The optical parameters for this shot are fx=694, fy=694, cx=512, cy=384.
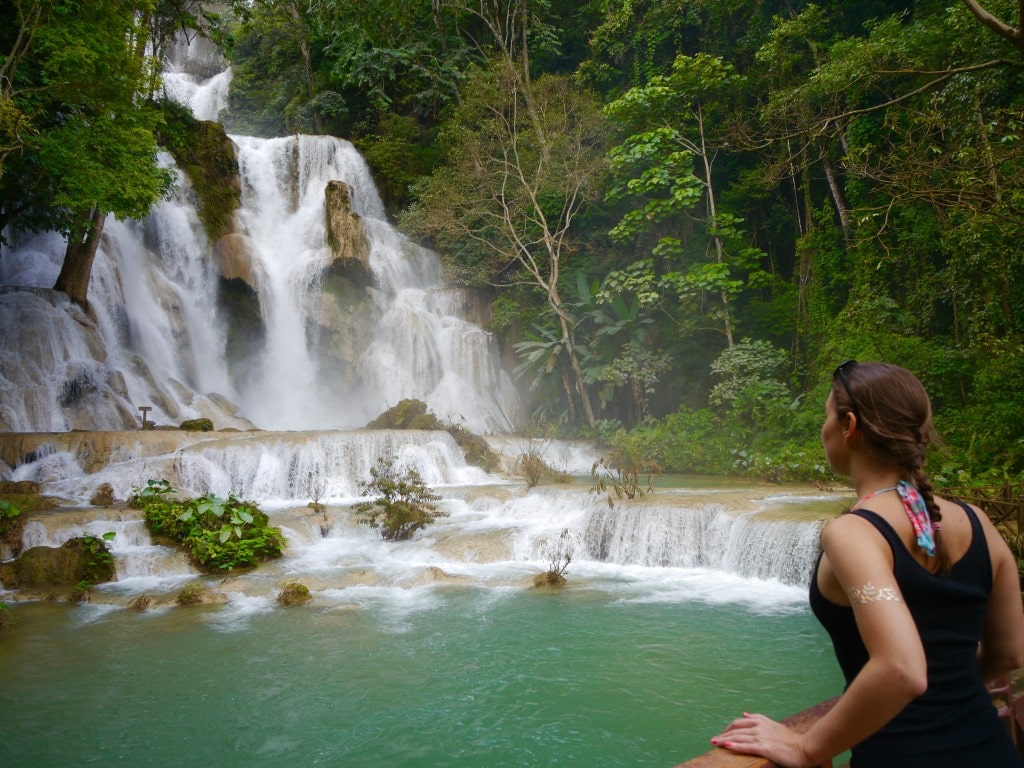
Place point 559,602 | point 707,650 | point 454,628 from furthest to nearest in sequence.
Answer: point 559,602 < point 454,628 < point 707,650

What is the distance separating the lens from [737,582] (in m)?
Result: 8.66

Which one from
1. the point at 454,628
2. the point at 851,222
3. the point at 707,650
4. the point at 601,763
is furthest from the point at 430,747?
the point at 851,222

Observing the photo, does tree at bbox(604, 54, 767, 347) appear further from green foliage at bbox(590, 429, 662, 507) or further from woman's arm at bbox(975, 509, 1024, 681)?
woman's arm at bbox(975, 509, 1024, 681)

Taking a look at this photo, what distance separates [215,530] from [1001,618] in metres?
9.64

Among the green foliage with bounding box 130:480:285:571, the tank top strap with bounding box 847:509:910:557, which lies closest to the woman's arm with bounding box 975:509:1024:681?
the tank top strap with bounding box 847:509:910:557

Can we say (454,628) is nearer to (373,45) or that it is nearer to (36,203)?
(36,203)

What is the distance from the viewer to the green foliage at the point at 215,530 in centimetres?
914

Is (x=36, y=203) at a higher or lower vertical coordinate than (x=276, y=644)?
higher

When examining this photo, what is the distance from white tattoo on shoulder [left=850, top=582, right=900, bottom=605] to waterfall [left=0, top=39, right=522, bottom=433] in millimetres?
17128

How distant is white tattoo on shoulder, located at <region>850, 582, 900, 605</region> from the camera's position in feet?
4.05

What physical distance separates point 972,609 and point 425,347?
66.1 ft

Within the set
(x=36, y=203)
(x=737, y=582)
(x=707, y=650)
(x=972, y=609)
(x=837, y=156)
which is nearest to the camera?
(x=972, y=609)

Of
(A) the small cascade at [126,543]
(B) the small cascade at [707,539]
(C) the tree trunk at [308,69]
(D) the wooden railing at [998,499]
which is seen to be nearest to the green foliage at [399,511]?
(B) the small cascade at [707,539]

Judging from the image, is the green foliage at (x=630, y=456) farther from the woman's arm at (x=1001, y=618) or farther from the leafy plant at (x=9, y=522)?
the woman's arm at (x=1001, y=618)
